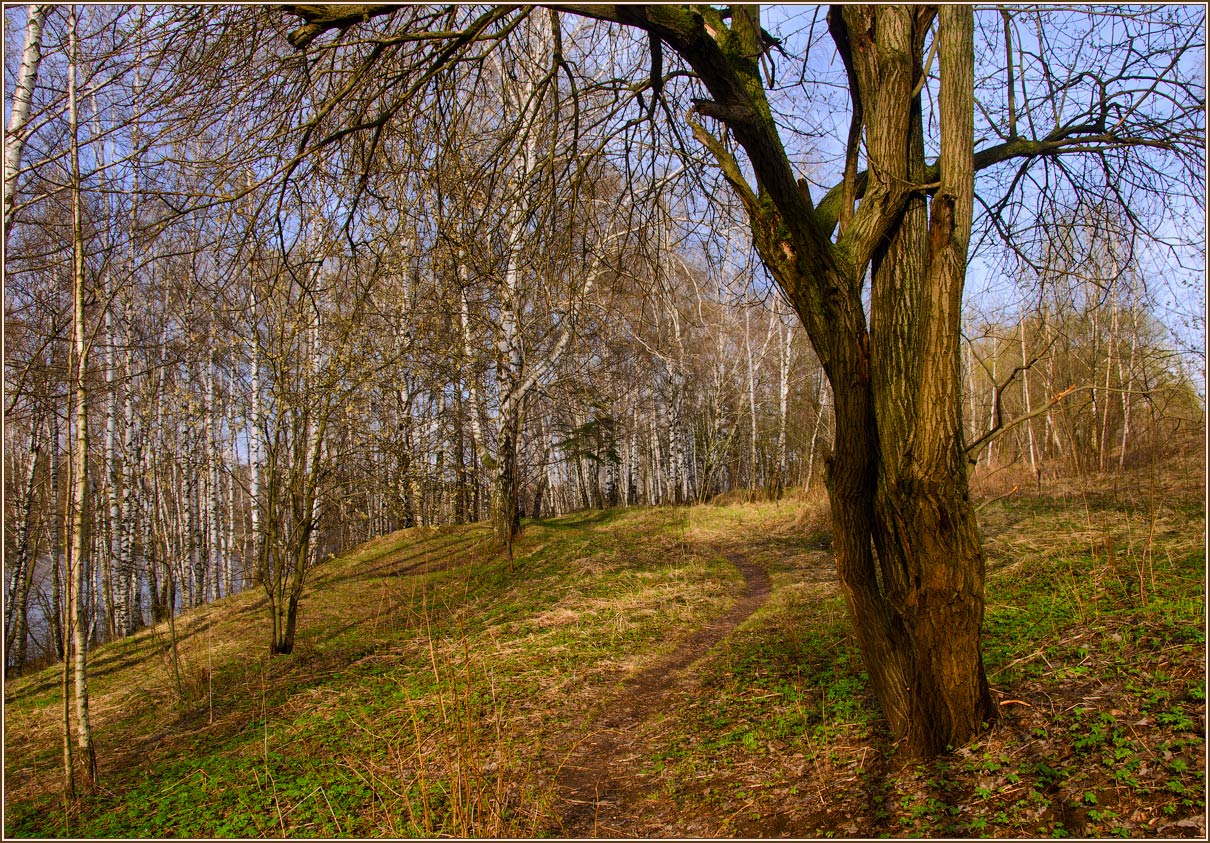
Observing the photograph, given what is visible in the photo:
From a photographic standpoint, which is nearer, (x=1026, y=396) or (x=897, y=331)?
(x=897, y=331)

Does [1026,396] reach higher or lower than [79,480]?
higher

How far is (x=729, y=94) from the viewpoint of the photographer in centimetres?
275

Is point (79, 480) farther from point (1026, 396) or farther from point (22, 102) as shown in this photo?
point (1026, 396)

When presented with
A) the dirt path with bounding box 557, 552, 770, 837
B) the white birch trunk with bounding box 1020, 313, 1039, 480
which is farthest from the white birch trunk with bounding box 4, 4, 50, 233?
the white birch trunk with bounding box 1020, 313, 1039, 480

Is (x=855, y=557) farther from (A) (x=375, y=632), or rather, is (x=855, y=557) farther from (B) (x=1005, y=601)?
(A) (x=375, y=632)

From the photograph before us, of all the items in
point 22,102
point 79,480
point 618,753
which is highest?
point 22,102

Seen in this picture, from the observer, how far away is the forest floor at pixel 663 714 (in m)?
2.70

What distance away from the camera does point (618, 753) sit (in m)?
4.07

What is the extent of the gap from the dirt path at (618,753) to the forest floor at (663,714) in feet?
0.07

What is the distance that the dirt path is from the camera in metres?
3.26

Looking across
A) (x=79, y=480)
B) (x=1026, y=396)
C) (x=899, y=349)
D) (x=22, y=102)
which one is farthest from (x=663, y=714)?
(x=1026, y=396)

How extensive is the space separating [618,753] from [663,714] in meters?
0.55

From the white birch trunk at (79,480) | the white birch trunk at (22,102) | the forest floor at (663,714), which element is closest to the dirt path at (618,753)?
the forest floor at (663,714)

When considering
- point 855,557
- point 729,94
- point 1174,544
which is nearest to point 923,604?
point 855,557
